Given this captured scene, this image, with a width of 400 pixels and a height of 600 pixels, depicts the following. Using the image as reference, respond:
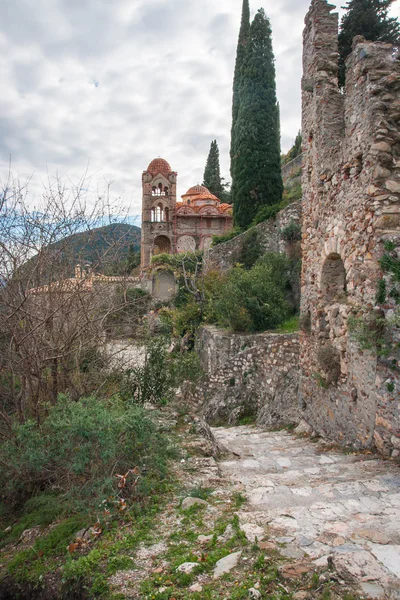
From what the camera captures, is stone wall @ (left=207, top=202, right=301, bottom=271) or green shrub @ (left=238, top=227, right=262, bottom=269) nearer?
stone wall @ (left=207, top=202, right=301, bottom=271)

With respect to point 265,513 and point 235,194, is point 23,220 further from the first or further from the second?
point 235,194

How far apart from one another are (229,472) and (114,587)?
7.65 feet

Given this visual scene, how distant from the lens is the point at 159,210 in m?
40.4

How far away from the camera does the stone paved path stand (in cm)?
259

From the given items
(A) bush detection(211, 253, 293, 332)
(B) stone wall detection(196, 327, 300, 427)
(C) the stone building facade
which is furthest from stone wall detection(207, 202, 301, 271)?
(C) the stone building facade

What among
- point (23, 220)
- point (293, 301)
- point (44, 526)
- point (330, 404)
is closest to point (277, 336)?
point (330, 404)

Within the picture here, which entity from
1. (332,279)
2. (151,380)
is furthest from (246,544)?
(151,380)

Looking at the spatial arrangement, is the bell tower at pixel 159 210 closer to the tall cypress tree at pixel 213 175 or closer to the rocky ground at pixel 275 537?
the tall cypress tree at pixel 213 175

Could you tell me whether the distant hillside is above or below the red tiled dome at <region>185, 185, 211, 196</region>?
below

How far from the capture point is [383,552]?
2729 millimetres

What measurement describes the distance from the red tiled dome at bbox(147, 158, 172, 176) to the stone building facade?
114ft

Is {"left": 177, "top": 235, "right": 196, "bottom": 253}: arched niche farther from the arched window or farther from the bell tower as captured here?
the arched window

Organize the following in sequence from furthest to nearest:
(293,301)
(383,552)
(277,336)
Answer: (293,301) → (277,336) → (383,552)

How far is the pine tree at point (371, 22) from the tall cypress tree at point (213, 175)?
27753 millimetres
